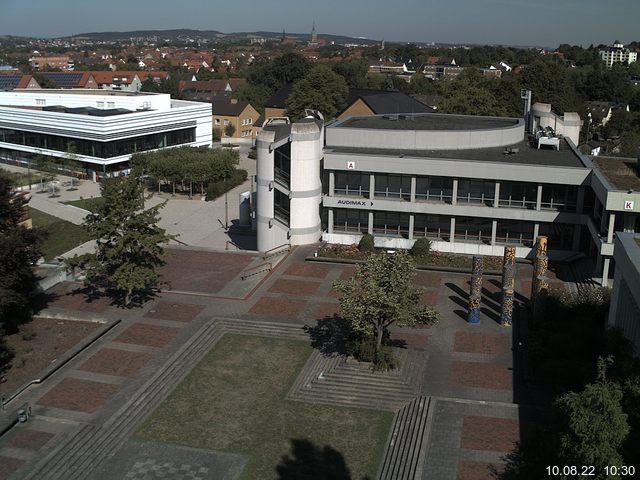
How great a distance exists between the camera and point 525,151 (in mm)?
46375

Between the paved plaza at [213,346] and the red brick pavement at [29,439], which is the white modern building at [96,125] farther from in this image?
the red brick pavement at [29,439]

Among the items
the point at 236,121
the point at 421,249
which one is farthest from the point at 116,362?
the point at 236,121

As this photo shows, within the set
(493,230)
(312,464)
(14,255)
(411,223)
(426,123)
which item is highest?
(426,123)

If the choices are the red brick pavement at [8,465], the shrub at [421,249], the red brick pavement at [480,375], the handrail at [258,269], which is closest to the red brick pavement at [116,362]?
the red brick pavement at [8,465]

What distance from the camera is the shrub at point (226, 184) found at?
6218 centimetres

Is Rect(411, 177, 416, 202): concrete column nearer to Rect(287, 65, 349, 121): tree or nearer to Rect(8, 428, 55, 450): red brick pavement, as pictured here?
Rect(8, 428, 55, 450): red brick pavement

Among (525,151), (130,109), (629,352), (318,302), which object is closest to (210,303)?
(318,302)

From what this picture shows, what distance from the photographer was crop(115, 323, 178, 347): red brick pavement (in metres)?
30.1

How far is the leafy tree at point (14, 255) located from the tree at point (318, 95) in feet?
181

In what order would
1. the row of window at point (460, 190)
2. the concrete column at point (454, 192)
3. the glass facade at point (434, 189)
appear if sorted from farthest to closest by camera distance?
1. the glass facade at point (434, 189)
2. the concrete column at point (454, 192)
3. the row of window at point (460, 190)

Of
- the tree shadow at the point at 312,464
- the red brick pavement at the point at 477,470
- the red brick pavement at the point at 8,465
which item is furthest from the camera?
the tree shadow at the point at 312,464

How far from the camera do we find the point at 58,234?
2013 inches

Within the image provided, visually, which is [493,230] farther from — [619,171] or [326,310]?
[326,310]

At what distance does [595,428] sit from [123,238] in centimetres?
2251
